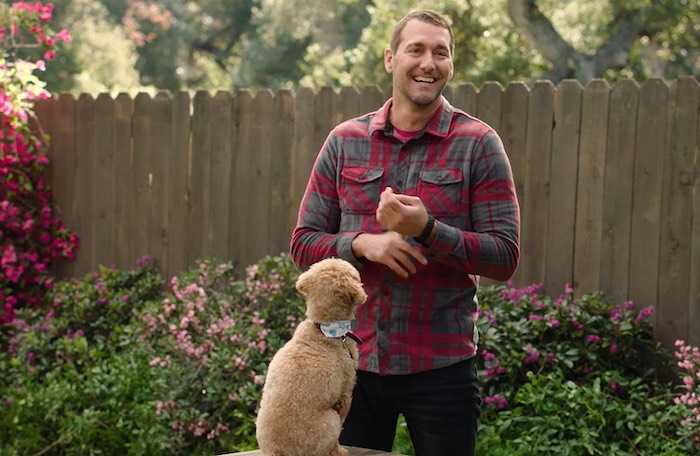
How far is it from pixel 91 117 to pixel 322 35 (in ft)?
66.0

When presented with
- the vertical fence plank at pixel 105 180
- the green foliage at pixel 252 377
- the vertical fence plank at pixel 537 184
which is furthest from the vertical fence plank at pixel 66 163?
the vertical fence plank at pixel 537 184

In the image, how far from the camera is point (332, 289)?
2648mm

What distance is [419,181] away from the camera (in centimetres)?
291

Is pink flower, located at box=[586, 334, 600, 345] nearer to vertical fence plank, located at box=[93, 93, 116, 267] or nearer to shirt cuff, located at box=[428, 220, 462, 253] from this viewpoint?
shirt cuff, located at box=[428, 220, 462, 253]

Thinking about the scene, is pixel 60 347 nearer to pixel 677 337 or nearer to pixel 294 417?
pixel 677 337

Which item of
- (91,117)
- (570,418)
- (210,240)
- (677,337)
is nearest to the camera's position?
(570,418)

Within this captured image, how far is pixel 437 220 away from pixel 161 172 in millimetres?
5714

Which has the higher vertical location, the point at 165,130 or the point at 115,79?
the point at 115,79

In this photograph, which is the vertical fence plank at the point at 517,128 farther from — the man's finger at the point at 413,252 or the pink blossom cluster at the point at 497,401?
the man's finger at the point at 413,252

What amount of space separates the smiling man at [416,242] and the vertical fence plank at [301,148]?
4.33 m

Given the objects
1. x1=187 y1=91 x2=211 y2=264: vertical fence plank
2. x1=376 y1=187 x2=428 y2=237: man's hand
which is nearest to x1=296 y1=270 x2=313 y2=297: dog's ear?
x1=376 y1=187 x2=428 y2=237: man's hand

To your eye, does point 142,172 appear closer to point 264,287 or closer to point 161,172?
point 161,172

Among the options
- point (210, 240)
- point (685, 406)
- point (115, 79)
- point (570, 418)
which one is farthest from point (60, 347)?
point (115, 79)

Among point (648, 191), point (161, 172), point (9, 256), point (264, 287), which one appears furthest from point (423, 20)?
point (9, 256)
